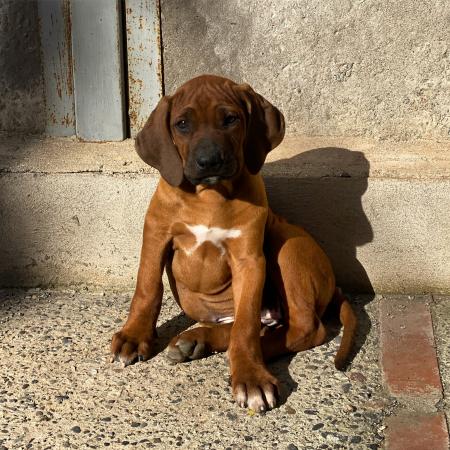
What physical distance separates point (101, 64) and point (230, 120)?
1296 mm

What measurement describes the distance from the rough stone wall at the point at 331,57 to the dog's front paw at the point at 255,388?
1.65 metres

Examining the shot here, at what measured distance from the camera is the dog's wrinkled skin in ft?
12.1

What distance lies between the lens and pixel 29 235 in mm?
4652

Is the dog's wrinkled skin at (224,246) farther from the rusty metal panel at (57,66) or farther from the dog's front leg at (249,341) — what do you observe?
the rusty metal panel at (57,66)

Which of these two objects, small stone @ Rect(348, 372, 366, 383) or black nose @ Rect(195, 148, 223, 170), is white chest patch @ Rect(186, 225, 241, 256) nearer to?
black nose @ Rect(195, 148, 223, 170)

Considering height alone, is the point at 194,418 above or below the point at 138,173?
below

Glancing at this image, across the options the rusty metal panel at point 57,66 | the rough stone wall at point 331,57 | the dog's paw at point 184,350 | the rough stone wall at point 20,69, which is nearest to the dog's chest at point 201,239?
the dog's paw at point 184,350

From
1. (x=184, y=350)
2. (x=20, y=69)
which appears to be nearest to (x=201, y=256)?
(x=184, y=350)

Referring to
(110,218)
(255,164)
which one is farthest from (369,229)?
(110,218)

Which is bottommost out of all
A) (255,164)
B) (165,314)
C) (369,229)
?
(165,314)

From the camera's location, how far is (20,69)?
4.88 m

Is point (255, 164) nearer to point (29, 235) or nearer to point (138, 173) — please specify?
point (138, 173)

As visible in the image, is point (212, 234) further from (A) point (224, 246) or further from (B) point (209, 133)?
(B) point (209, 133)

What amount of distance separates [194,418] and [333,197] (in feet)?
4.79
